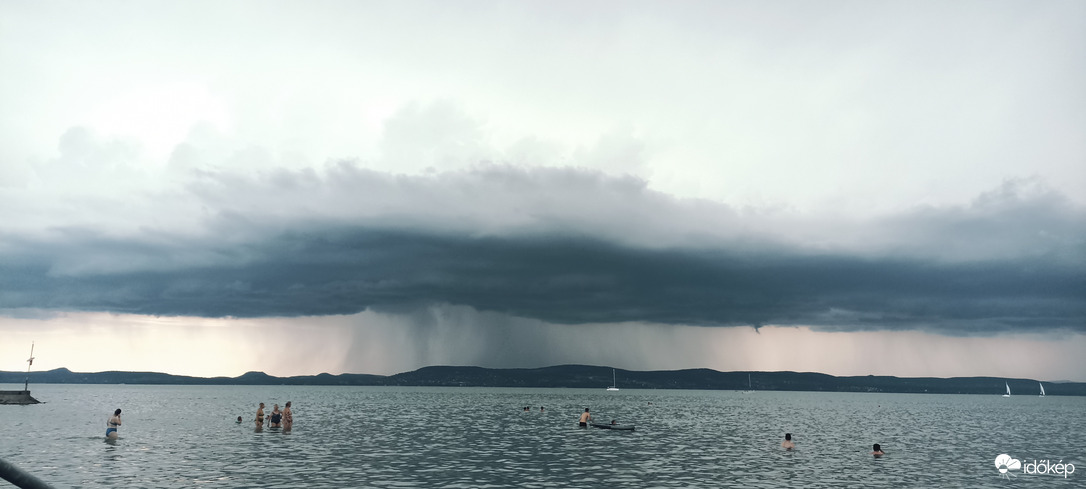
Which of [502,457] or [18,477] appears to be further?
[502,457]

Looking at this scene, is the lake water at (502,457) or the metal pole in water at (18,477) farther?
the lake water at (502,457)

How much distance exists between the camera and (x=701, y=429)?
94.4 m

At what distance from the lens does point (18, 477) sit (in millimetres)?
6348

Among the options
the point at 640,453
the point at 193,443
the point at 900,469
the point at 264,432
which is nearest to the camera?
the point at 900,469

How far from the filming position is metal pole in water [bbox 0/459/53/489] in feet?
20.2

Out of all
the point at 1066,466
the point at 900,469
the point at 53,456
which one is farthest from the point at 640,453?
the point at 53,456

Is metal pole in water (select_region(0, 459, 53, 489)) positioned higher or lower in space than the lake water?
higher

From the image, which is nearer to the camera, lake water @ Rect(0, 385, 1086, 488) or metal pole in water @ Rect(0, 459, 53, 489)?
metal pole in water @ Rect(0, 459, 53, 489)

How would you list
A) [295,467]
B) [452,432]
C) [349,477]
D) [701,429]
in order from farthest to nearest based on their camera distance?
[701,429], [452,432], [295,467], [349,477]

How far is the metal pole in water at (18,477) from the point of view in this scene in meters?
6.16

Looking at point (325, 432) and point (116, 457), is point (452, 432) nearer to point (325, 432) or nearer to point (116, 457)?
point (325, 432)

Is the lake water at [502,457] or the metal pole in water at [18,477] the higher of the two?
the metal pole in water at [18,477]

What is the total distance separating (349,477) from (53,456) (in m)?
28.1

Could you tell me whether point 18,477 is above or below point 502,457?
above
